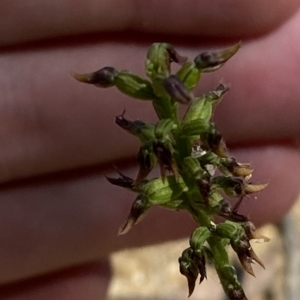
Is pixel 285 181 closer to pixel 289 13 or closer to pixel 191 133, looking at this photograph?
pixel 289 13

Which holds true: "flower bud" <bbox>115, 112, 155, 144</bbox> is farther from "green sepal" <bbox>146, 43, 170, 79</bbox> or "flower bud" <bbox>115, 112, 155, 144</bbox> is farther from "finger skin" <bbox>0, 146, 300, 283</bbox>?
"finger skin" <bbox>0, 146, 300, 283</bbox>

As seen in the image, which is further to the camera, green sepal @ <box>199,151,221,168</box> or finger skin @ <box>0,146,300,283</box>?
finger skin @ <box>0,146,300,283</box>

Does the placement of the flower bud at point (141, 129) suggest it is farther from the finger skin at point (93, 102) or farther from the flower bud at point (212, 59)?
the finger skin at point (93, 102)

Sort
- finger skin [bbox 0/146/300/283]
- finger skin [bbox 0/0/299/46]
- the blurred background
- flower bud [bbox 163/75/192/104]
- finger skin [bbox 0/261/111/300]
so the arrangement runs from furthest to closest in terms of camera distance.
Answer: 1. the blurred background
2. finger skin [bbox 0/261/111/300]
3. finger skin [bbox 0/146/300/283]
4. finger skin [bbox 0/0/299/46]
5. flower bud [bbox 163/75/192/104]

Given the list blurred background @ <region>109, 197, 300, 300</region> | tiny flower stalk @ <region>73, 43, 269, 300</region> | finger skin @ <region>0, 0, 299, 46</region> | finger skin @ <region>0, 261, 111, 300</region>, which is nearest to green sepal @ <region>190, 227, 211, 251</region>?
tiny flower stalk @ <region>73, 43, 269, 300</region>

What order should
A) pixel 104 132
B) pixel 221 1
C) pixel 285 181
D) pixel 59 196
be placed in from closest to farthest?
pixel 221 1
pixel 104 132
pixel 59 196
pixel 285 181

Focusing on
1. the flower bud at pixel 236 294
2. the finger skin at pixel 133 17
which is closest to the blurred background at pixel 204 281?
the finger skin at pixel 133 17

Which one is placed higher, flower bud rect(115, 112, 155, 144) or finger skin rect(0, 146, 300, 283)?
flower bud rect(115, 112, 155, 144)

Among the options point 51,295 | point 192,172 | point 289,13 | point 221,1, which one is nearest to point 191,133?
point 192,172
